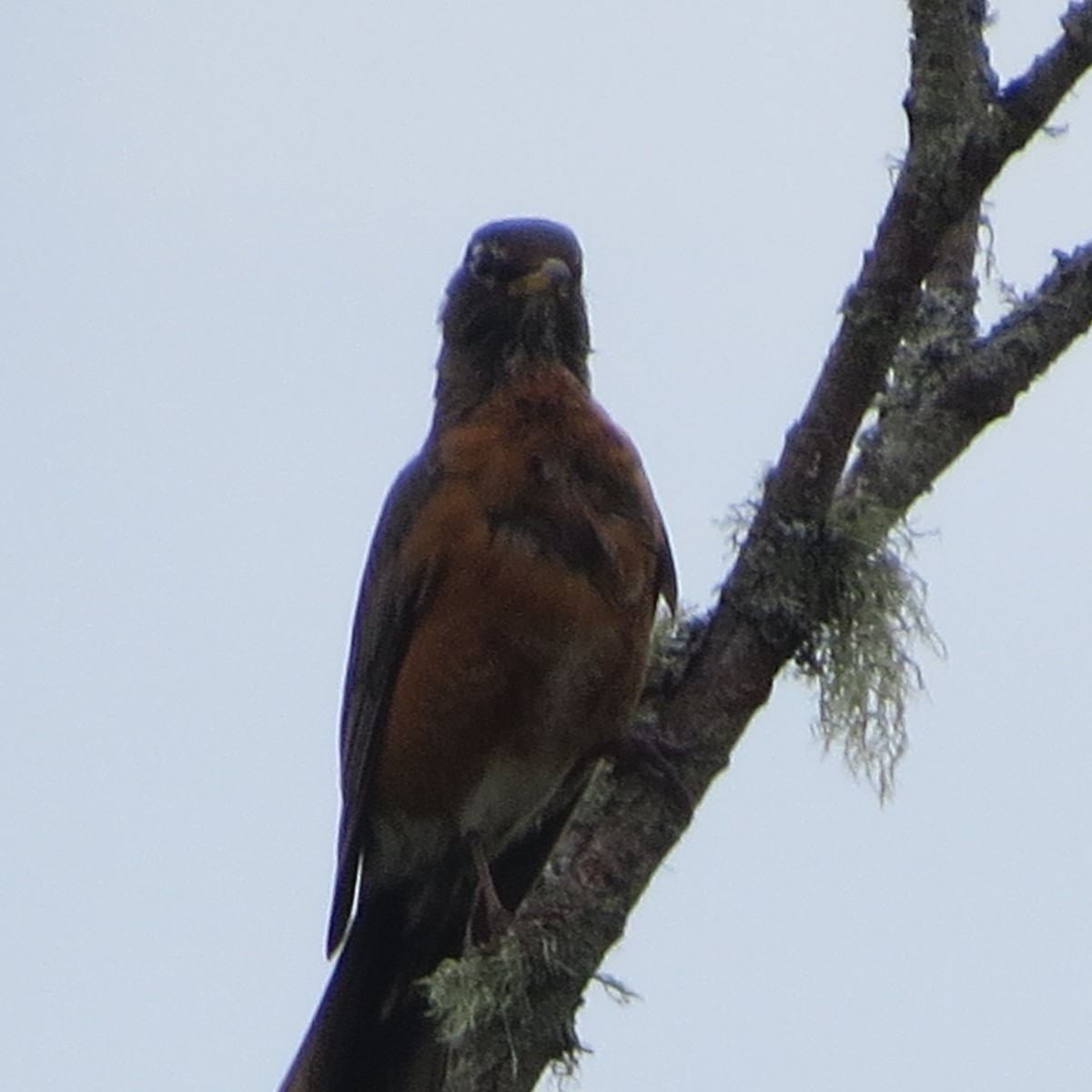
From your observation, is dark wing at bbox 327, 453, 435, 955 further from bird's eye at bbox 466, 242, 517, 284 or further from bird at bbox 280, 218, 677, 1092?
bird's eye at bbox 466, 242, 517, 284

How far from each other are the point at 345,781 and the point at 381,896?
36 cm

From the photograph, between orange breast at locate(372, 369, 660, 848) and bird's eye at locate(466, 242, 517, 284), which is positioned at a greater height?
bird's eye at locate(466, 242, 517, 284)

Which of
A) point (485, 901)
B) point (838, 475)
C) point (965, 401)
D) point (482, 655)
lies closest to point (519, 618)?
point (482, 655)

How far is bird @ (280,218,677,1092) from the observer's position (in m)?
5.36

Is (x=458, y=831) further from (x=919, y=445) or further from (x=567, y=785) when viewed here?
(x=919, y=445)

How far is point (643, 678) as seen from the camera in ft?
17.6

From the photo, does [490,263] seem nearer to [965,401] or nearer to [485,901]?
[485,901]

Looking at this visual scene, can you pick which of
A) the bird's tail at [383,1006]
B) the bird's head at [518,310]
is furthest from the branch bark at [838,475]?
the bird's head at [518,310]

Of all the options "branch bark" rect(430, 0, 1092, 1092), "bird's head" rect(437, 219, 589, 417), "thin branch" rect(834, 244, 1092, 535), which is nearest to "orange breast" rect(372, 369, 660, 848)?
"bird's head" rect(437, 219, 589, 417)

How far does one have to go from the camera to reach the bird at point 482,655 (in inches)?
211

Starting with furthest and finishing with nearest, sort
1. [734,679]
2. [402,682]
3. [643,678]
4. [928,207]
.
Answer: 1. [402,682]
2. [643,678]
3. [734,679]
4. [928,207]

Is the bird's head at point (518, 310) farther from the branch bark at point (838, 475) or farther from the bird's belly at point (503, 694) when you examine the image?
the branch bark at point (838, 475)

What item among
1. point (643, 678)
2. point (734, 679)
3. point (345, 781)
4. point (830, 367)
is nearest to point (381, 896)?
point (345, 781)

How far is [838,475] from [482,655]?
164 centimetres
